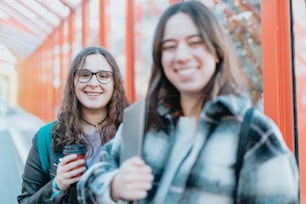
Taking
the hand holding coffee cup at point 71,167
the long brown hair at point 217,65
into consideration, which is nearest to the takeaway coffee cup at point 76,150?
the hand holding coffee cup at point 71,167

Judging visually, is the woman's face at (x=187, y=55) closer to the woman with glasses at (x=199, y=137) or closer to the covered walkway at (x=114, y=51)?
the woman with glasses at (x=199, y=137)

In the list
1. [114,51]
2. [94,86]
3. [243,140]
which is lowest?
[243,140]

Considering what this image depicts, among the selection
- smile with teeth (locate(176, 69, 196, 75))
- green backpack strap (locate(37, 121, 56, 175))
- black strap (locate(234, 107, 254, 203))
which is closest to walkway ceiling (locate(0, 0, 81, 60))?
green backpack strap (locate(37, 121, 56, 175))

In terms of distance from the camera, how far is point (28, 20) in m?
2.43

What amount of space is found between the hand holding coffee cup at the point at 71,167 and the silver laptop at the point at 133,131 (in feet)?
0.84

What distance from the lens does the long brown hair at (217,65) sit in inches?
35.9

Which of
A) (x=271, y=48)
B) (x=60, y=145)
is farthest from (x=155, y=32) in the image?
(x=271, y=48)

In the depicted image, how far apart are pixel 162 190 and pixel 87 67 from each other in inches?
21.2

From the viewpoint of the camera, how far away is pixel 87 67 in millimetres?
1279

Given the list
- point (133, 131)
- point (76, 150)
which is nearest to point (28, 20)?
point (76, 150)

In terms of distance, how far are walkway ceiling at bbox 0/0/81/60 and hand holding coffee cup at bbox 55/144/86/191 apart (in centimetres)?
122

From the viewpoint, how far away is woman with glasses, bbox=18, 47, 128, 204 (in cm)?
125

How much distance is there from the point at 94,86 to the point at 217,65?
1.58 feet

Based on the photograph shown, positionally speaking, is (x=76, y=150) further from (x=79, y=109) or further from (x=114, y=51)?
(x=114, y=51)
